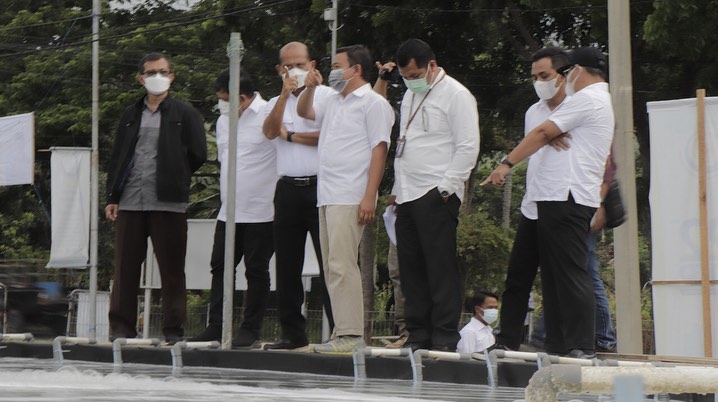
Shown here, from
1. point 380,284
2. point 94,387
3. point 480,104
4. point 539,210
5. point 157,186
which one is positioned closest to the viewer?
point 94,387

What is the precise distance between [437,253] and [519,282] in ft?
1.82

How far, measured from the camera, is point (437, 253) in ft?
23.2

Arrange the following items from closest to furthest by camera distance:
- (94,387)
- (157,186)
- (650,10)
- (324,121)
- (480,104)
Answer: (94,387) → (324,121) → (157,186) → (650,10) → (480,104)

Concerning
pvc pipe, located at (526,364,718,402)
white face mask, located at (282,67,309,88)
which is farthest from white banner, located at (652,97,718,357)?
pvc pipe, located at (526,364,718,402)

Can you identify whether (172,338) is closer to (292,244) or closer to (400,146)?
(292,244)

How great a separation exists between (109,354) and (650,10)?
1255 cm

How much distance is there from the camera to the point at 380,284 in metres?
39.4

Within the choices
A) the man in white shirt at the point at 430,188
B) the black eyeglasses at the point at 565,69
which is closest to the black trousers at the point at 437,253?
the man in white shirt at the point at 430,188

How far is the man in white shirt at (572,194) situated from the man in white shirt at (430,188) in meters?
0.26

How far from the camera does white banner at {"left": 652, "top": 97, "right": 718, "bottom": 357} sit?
742 centimetres

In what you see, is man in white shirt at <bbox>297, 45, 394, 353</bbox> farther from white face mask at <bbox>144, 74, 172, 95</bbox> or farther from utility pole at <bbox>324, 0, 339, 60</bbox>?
utility pole at <bbox>324, 0, 339, 60</bbox>

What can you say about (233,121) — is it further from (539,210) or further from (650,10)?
(650,10)

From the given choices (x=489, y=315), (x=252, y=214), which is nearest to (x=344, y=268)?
(x=252, y=214)

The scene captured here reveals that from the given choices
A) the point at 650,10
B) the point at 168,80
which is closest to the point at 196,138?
the point at 168,80
